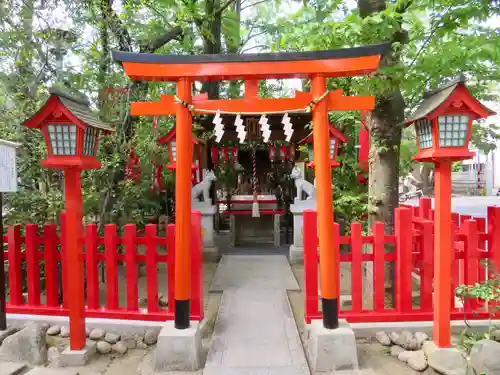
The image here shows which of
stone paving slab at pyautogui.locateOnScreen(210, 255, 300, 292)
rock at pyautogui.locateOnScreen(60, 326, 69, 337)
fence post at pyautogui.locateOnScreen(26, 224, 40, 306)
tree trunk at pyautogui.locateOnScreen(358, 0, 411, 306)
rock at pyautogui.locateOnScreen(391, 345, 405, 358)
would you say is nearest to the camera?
rock at pyautogui.locateOnScreen(391, 345, 405, 358)

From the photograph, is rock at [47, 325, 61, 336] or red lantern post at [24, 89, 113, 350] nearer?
red lantern post at [24, 89, 113, 350]

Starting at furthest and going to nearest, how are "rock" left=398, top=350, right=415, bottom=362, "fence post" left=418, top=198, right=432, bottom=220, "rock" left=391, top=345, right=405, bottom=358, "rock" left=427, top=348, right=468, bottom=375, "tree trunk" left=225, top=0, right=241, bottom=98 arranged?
1. "tree trunk" left=225, top=0, right=241, bottom=98
2. "fence post" left=418, top=198, right=432, bottom=220
3. "rock" left=391, top=345, right=405, bottom=358
4. "rock" left=398, top=350, right=415, bottom=362
5. "rock" left=427, top=348, right=468, bottom=375

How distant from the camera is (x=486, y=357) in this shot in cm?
354

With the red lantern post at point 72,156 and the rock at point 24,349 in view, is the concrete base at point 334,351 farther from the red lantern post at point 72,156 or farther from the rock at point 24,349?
the rock at point 24,349

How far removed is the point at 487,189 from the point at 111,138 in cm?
3798

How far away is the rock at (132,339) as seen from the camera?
439cm

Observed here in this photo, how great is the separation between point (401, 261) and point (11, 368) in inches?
193

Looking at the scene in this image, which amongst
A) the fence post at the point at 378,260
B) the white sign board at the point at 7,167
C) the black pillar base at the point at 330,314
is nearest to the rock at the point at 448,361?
the fence post at the point at 378,260

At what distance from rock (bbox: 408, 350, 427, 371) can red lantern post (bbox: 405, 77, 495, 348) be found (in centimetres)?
25

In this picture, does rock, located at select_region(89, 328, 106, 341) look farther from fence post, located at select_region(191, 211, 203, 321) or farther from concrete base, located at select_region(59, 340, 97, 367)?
fence post, located at select_region(191, 211, 203, 321)

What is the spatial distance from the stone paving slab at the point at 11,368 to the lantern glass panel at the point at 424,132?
5.44 meters

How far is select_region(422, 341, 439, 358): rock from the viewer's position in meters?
3.91

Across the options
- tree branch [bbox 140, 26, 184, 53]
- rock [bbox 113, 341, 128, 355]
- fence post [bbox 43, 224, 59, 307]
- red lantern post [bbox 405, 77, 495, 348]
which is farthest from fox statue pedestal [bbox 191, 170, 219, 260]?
red lantern post [bbox 405, 77, 495, 348]

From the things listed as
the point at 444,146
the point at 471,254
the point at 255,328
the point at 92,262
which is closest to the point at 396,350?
the point at 471,254
